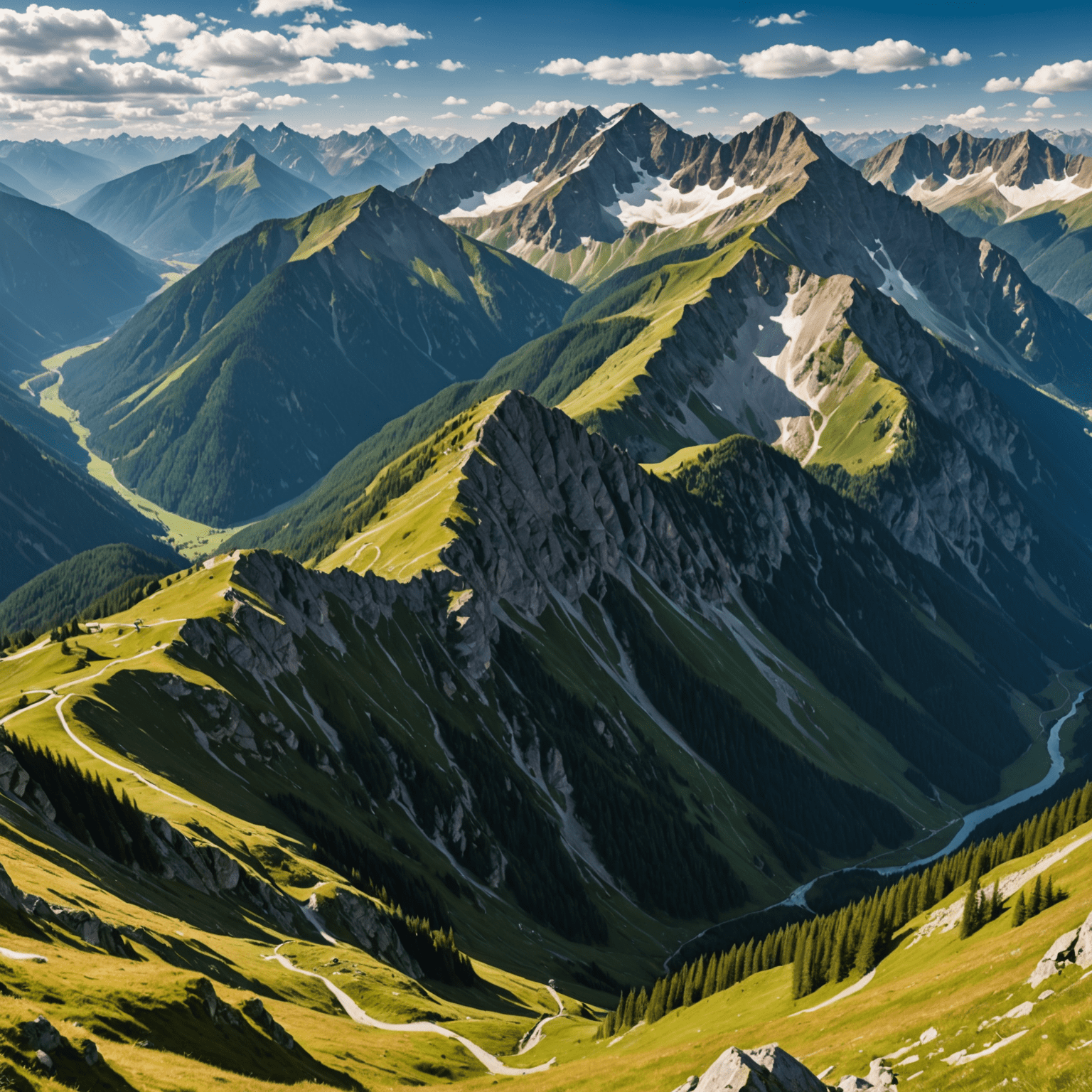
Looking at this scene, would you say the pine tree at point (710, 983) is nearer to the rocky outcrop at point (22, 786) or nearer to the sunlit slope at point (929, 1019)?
the sunlit slope at point (929, 1019)

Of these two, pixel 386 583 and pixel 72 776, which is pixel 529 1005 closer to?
pixel 72 776

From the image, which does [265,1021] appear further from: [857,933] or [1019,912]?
[857,933]

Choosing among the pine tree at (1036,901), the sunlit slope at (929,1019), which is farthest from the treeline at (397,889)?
the pine tree at (1036,901)

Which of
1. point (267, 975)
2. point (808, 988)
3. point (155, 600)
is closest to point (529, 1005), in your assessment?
point (808, 988)

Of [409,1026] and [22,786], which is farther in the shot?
[409,1026]

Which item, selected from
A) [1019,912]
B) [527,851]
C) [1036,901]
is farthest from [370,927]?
[1036,901]

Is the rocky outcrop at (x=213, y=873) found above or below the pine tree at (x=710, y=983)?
above

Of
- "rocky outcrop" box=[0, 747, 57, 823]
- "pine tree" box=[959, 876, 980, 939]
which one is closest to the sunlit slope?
"pine tree" box=[959, 876, 980, 939]
